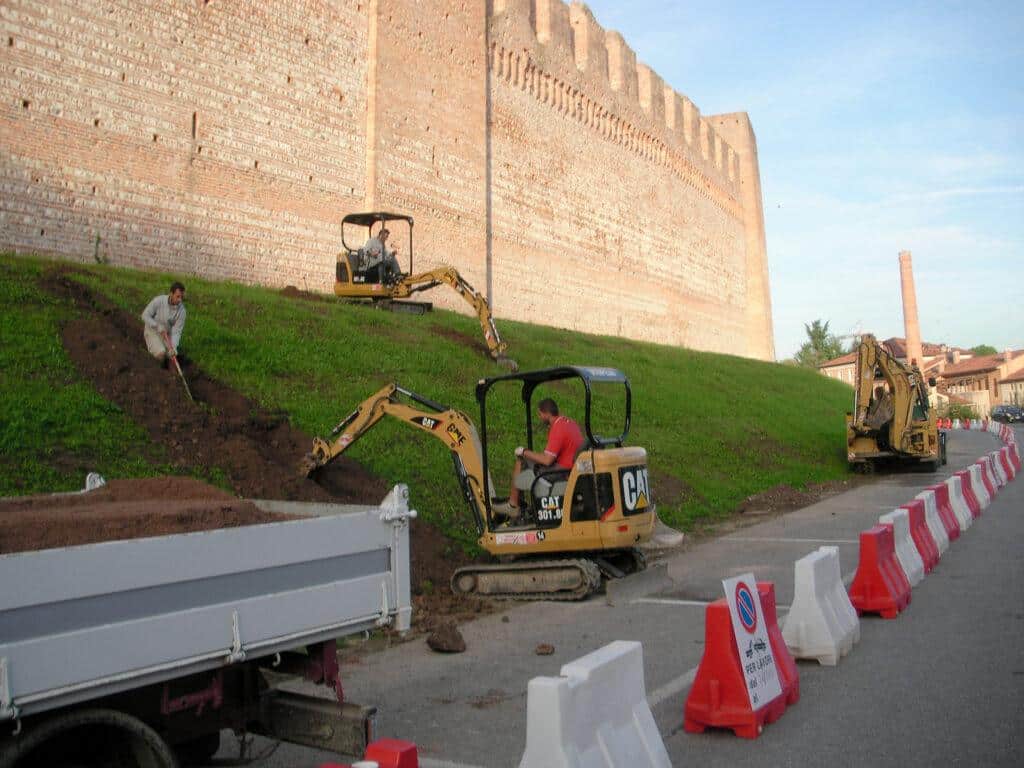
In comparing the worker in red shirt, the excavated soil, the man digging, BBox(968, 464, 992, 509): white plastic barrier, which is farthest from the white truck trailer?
BBox(968, 464, 992, 509): white plastic barrier

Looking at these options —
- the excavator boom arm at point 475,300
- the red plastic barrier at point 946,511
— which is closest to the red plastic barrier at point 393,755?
the red plastic barrier at point 946,511

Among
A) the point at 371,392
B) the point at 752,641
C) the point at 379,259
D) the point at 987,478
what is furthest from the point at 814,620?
the point at 379,259

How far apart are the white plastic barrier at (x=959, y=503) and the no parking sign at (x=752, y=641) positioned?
8287 mm

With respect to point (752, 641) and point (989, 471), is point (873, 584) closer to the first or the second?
point (752, 641)

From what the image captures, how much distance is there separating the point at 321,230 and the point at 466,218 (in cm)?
683

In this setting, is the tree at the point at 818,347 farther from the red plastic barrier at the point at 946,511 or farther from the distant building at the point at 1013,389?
the red plastic barrier at the point at 946,511

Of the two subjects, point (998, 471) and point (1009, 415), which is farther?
point (1009, 415)

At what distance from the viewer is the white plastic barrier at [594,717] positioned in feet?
11.6

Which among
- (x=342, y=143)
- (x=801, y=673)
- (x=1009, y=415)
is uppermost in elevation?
(x=342, y=143)

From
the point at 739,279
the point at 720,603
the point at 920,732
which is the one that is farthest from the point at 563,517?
the point at 739,279

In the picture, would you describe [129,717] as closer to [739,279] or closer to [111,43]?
[111,43]

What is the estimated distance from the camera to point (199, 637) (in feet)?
12.4

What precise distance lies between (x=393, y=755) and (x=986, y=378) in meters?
105

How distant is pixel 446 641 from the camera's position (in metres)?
7.26
